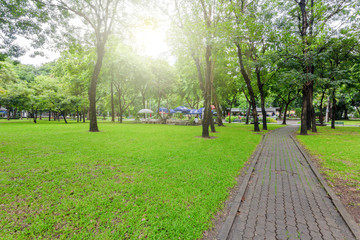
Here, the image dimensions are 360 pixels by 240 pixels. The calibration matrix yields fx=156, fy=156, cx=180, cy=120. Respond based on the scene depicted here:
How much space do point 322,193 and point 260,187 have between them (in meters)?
1.39

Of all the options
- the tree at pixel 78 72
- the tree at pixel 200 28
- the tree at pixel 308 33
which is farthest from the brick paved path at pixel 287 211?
Result: the tree at pixel 78 72

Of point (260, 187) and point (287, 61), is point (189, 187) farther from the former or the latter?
point (287, 61)

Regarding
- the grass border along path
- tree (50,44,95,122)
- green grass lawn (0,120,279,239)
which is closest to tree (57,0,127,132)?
tree (50,44,95,122)

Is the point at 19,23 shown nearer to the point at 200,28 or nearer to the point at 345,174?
the point at 200,28

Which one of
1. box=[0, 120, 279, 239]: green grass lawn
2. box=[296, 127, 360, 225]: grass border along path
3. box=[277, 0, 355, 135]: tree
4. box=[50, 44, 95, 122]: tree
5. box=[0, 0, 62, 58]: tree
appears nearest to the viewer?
box=[0, 120, 279, 239]: green grass lawn

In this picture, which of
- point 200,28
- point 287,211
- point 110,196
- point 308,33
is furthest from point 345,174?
point 308,33

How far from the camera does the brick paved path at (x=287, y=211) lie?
248cm

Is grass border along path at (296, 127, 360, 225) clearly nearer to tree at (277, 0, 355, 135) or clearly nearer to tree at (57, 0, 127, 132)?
tree at (277, 0, 355, 135)

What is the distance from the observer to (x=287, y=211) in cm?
304

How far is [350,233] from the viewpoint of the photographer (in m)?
2.48

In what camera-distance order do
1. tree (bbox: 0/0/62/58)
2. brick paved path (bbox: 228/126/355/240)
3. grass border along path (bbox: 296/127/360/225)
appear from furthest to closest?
tree (bbox: 0/0/62/58)
grass border along path (bbox: 296/127/360/225)
brick paved path (bbox: 228/126/355/240)

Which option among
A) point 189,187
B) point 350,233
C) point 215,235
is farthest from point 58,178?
point 350,233

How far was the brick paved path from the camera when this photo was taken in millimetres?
2482

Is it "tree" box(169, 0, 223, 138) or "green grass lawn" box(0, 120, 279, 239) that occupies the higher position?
"tree" box(169, 0, 223, 138)
